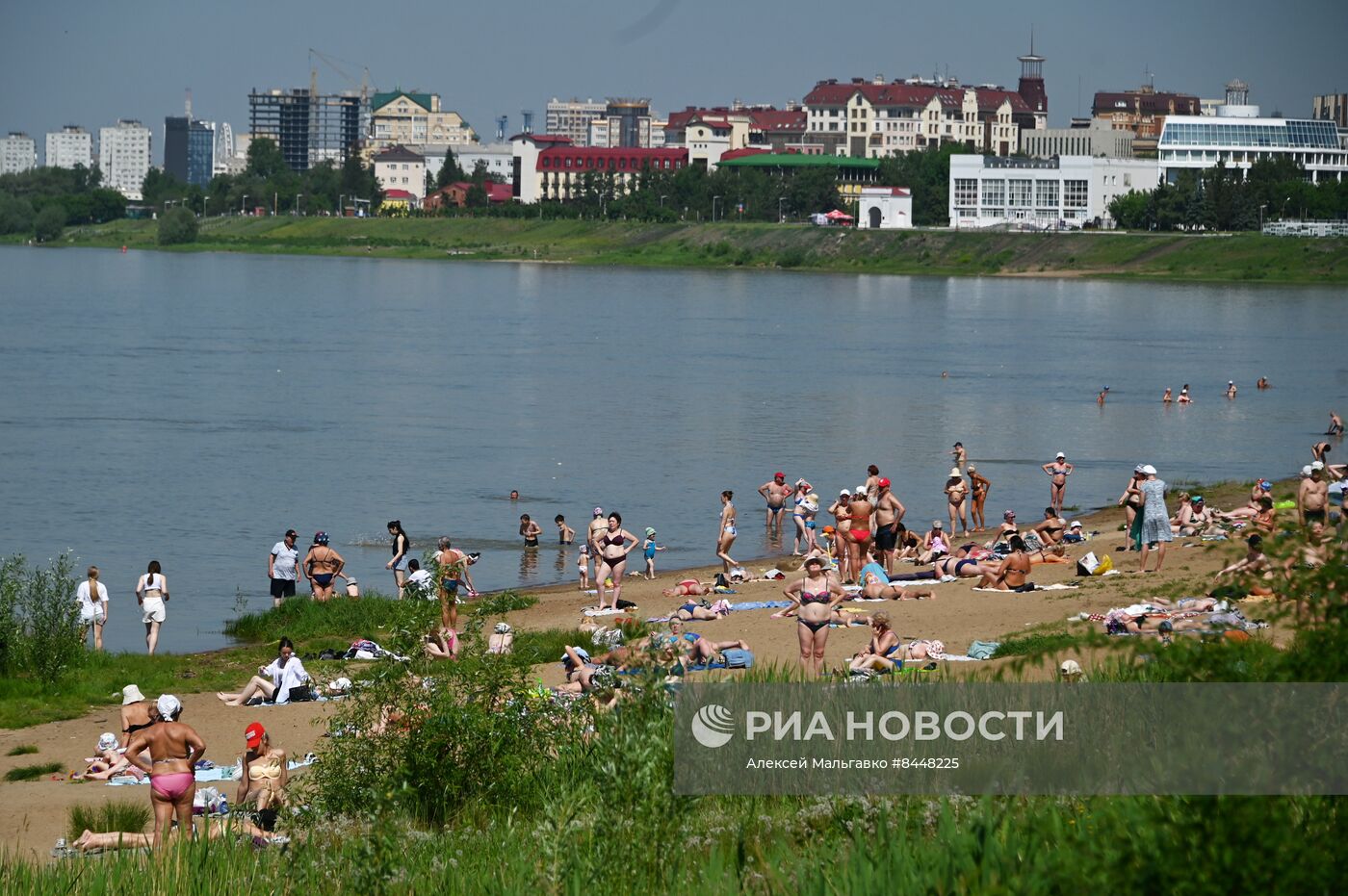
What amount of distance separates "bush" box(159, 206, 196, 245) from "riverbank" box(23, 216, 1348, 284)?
1.05 meters

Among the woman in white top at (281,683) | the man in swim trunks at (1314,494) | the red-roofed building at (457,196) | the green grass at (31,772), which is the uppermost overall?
the red-roofed building at (457,196)

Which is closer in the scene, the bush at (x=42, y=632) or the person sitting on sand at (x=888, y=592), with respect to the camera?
the bush at (x=42, y=632)

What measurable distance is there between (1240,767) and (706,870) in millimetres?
2652

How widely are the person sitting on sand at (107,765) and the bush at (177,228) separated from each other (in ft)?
508

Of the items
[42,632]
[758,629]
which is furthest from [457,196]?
[42,632]

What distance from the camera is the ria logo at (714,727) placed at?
9.22m

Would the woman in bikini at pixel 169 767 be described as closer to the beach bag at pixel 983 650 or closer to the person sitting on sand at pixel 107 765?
the person sitting on sand at pixel 107 765

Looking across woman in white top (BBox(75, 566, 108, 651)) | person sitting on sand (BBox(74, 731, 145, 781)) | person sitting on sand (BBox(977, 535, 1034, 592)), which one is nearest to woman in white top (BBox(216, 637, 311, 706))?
person sitting on sand (BBox(74, 731, 145, 781))

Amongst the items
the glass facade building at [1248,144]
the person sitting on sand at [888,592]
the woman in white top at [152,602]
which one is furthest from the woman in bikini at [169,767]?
the glass facade building at [1248,144]

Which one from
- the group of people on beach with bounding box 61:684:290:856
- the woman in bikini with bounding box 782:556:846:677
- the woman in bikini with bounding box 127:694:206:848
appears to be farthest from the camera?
the woman in bikini with bounding box 782:556:846:677

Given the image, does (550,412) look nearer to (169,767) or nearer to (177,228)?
(169,767)

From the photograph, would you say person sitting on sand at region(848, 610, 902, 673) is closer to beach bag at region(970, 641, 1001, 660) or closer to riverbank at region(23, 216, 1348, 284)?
beach bag at region(970, 641, 1001, 660)

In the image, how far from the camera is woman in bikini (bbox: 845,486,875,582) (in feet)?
66.5

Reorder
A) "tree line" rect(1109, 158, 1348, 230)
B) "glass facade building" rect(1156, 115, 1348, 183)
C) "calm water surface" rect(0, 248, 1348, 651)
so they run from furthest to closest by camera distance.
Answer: "glass facade building" rect(1156, 115, 1348, 183)
"tree line" rect(1109, 158, 1348, 230)
"calm water surface" rect(0, 248, 1348, 651)
